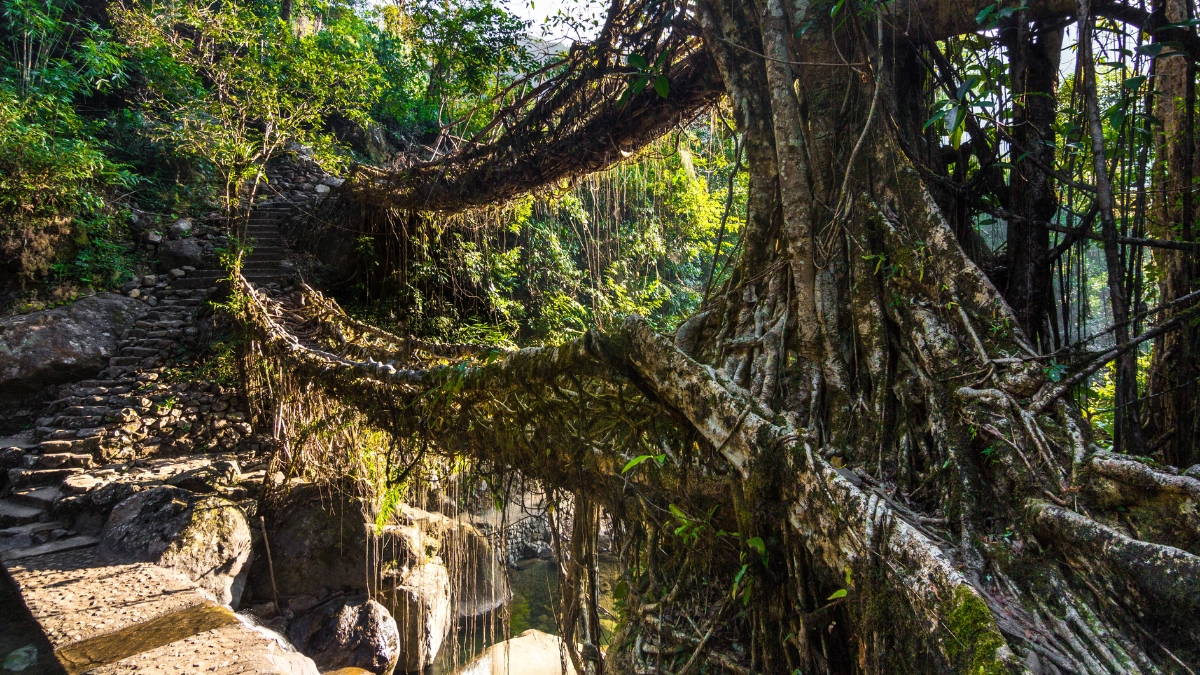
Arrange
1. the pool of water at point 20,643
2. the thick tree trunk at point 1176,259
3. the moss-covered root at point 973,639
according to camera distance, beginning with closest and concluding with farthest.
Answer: the moss-covered root at point 973,639 → the thick tree trunk at point 1176,259 → the pool of water at point 20,643

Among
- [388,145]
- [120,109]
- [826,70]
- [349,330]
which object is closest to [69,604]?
[349,330]

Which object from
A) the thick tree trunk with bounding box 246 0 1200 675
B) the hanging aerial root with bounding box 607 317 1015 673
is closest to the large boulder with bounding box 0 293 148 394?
the thick tree trunk with bounding box 246 0 1200 675

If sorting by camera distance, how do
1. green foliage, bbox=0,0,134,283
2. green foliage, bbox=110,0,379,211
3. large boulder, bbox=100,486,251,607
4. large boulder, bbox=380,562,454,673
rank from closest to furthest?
large boulder, bbox=100,486,251,607
large boulder, bbox=380,562,454,673
green foliage, bbox=0,0,134,283
green foliage, bbox=110,0,379,211

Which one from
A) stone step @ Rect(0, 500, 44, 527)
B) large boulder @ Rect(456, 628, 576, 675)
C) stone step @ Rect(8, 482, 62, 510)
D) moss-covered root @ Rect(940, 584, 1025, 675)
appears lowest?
large boulder @ Rect(456, 628, 576, 675)

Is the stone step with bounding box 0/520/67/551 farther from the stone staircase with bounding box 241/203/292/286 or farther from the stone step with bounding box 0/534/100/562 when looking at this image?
the stone staircase with bounding box 241/203/292/286

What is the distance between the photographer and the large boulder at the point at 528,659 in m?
4.48

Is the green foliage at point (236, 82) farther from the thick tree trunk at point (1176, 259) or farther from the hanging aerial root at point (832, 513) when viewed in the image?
the thick tree trunk at point (1176, 259)

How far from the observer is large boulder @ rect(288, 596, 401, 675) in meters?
4.63

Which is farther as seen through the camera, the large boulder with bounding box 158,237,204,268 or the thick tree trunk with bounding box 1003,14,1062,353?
the large boulder with bounding box 158,237,204,268

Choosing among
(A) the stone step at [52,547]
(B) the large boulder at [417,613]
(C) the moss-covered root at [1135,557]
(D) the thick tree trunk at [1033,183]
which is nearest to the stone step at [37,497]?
(A) the stone step at [52,547]

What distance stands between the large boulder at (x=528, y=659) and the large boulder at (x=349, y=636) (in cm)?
64

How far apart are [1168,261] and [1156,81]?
0.63 meters

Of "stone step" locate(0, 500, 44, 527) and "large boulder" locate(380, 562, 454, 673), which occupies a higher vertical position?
"stone step" locate(0, 500, 44, 527)

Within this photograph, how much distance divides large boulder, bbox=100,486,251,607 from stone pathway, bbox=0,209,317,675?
0.47 ft
